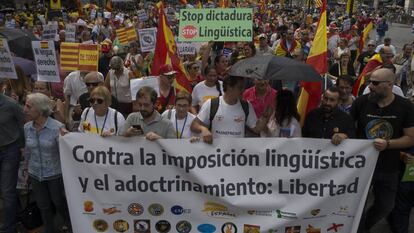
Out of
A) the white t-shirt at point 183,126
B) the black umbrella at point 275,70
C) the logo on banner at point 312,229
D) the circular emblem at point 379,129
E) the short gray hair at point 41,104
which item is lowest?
the logo on banner at point 312,229

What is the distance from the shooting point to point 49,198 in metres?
4.69

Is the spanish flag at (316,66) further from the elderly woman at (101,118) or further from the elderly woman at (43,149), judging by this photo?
the elderly woman at (43,149)

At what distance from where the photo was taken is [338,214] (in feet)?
14.0

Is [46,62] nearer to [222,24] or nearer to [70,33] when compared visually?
[222,24]

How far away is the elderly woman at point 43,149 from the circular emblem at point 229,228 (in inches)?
64.6

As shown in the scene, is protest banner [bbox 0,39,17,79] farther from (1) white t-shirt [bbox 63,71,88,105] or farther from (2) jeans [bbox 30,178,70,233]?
(2) jeans [bbox 30,178,70,233]

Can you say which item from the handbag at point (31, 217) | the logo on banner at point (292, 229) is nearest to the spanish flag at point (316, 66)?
the logo on banner at point (292, 229)

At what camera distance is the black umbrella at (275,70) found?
4410 mm

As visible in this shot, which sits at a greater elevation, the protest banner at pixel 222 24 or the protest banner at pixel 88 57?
the protest banner at pixel 222 24

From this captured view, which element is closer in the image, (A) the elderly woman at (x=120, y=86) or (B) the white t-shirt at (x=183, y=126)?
(B) the white t-shirt at (x=183, y=126)

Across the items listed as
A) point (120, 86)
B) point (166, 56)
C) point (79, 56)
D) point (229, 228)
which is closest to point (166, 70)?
point (166, 56)

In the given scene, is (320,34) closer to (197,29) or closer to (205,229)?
(197,29)

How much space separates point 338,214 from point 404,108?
115 centimetres

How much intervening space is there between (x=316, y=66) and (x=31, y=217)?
360 cm
